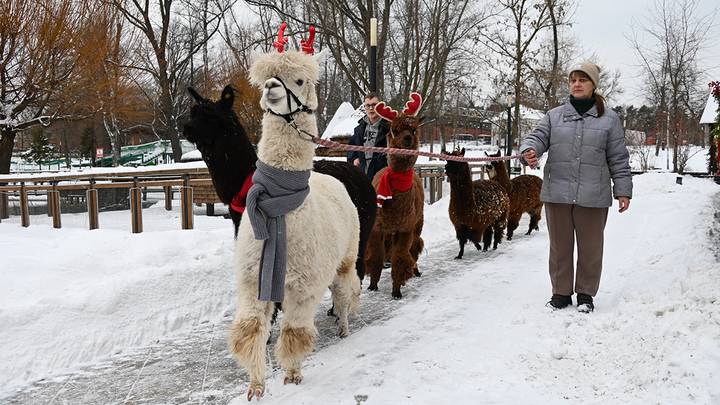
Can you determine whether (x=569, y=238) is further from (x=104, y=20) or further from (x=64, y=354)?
(x=104, y=20)

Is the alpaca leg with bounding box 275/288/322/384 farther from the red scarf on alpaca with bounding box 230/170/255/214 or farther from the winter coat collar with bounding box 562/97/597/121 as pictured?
the winter coat collar with bounding box 562/97/597/121

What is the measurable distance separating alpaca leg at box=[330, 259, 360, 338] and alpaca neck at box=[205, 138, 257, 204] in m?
1.10

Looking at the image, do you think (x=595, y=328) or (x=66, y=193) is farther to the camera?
(x=66, y=193)

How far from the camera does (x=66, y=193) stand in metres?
9.57

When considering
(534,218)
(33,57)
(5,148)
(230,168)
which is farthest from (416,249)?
(5,148)

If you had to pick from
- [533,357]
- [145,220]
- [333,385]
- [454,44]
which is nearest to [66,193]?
[145,220]

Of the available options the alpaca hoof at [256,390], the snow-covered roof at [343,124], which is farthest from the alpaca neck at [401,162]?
the snow-covered roof at [343,124]

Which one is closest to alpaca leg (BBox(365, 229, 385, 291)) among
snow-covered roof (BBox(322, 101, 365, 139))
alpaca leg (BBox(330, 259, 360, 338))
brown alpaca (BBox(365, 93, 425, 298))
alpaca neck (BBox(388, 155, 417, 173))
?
brown alpaca (BBox(365, 93, 425, 298))

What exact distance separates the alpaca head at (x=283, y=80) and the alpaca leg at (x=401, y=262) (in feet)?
8.61

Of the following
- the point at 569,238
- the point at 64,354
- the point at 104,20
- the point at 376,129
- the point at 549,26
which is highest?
the point at 549,26

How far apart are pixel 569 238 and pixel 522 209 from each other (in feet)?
16.3

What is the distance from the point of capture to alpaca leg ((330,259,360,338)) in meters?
4.34

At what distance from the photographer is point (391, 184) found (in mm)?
5539

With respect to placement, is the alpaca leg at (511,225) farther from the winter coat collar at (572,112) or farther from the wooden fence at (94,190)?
the wooden fence at (94,190)
